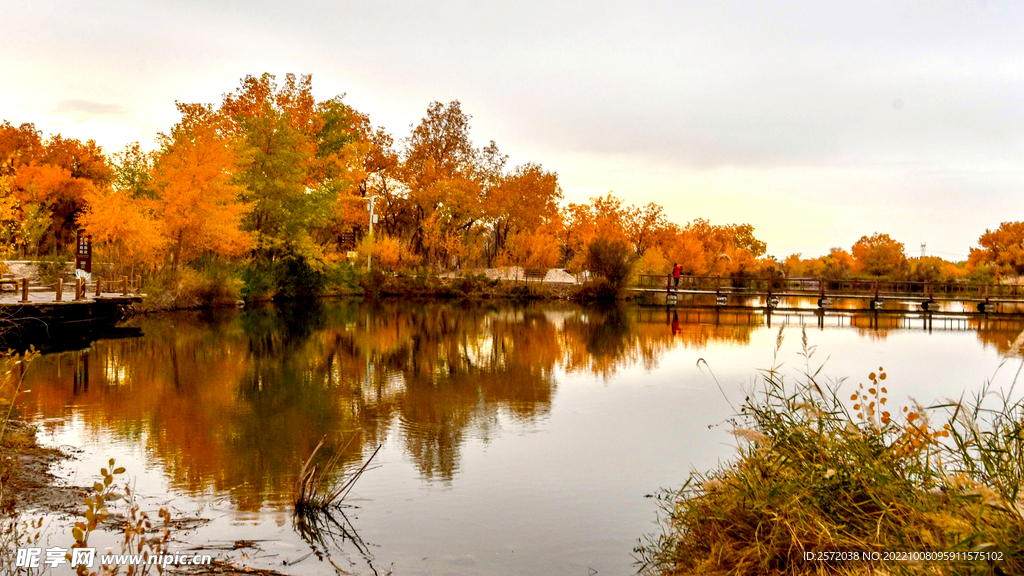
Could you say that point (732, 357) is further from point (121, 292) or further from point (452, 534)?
point (121, 292)

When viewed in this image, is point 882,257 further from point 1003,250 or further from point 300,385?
point 300,385

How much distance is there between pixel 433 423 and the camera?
10492 mm

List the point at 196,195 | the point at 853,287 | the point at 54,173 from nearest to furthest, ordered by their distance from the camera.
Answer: the point at 196,195, the point at 54,173, the point at 853,287

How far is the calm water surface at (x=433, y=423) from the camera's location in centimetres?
623

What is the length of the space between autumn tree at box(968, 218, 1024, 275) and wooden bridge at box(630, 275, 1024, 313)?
9.02 m

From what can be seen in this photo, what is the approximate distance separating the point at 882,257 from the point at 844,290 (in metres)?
11.4

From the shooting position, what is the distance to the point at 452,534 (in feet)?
20.7

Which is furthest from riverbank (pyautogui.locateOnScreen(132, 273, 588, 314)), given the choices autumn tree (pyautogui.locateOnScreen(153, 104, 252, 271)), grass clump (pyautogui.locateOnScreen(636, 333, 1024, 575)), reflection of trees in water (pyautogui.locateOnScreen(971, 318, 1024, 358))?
grass clump (pyautogui.locateOnScreen(636, 333, 1024, 575))

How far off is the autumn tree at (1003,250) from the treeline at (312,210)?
0.62 ft

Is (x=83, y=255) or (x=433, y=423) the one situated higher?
(x=83, y=255)

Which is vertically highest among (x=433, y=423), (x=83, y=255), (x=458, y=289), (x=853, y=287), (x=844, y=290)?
(x=83, y=255)

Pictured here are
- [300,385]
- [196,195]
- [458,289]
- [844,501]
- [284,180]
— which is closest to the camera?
[844,501]

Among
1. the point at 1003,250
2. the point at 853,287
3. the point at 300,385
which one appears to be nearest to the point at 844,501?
the point at 300,385

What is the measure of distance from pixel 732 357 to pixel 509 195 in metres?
31.2
